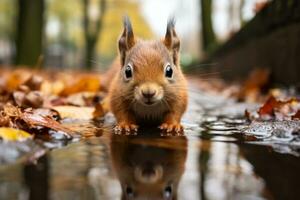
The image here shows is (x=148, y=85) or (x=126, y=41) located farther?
(x=126, y=41)

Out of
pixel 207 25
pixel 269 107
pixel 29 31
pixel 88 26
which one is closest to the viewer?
pixel 269 107

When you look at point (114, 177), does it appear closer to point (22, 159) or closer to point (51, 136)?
point (22, 159)

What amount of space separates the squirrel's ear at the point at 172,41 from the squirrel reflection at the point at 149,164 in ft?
3.14

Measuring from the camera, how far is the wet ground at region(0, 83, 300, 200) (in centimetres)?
131

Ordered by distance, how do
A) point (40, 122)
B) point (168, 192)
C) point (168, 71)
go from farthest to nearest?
point (168, 71) < point (40, 122) < point (168, 192)

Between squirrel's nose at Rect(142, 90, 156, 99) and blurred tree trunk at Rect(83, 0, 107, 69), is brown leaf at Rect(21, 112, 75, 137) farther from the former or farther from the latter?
blurred tree trunk at Rect(83, 0, 107, 69)

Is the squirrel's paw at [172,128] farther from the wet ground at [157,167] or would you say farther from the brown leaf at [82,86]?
the brown leaf at [82,86]

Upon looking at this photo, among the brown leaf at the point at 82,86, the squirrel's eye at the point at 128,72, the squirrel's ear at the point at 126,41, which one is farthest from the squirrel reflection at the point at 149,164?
the brown leaf at the point at 82,86

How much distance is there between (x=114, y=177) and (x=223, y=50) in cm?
1066

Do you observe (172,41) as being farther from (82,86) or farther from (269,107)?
(82,86)

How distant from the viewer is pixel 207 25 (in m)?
17.2

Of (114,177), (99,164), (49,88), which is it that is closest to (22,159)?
(99,164)

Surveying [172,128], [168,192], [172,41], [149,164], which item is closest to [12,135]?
[149,164]

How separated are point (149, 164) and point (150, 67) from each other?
3.90 ft
